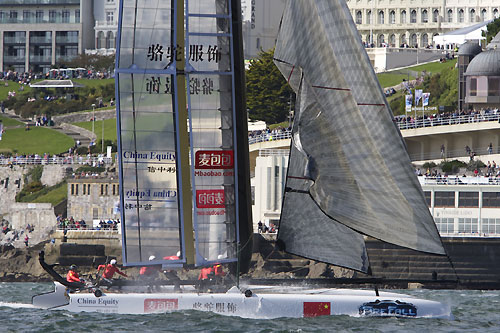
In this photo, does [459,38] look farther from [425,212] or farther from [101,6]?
[425,212]

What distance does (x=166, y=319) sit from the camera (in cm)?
2602

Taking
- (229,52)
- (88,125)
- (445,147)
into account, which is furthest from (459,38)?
(229,52)

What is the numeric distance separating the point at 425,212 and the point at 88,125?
60.4 metres

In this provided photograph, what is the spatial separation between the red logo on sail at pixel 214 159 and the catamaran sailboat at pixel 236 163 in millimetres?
26

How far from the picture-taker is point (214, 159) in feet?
88.8

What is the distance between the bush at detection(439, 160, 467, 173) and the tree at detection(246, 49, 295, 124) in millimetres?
18610

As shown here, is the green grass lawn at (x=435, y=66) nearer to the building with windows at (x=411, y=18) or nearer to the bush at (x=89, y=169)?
the building with windows at (x=411, y=18)

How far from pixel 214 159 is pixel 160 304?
3228mm

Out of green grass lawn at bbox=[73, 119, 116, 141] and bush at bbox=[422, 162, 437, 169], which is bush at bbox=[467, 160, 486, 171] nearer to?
bush at bbox=[422, 162, 437, 169]

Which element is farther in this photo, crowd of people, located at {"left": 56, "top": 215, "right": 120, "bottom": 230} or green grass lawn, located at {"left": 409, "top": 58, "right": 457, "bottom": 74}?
green grass lawn, located at {"left": 409, "top": 58, "right": 457, "bottom": 74}

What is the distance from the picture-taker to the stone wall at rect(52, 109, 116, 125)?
86.8 m

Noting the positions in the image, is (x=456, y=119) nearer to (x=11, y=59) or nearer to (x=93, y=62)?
(x=93, y=62)

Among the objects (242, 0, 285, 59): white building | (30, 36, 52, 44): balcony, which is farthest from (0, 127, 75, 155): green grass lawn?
(30, 36, 52, 44): balcony

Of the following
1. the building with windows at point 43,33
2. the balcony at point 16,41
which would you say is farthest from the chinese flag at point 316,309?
the balcony at point 16,41
